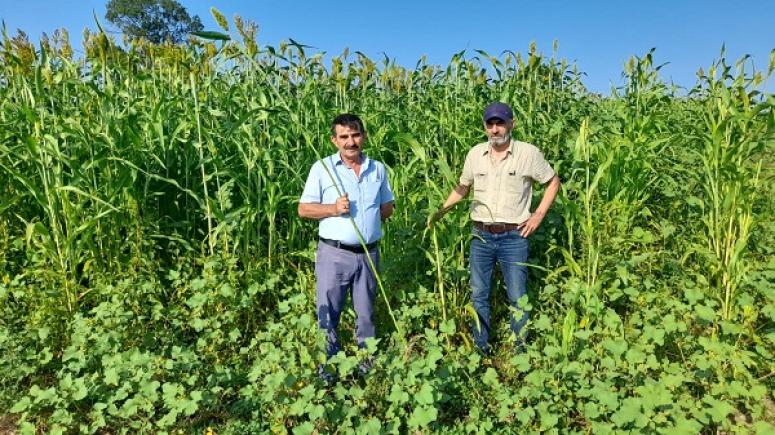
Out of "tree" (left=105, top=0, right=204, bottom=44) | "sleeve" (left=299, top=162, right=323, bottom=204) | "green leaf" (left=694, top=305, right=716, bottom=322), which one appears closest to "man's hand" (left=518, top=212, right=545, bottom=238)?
"green leaf" (left=694, top=305, right=716, bottom=322)

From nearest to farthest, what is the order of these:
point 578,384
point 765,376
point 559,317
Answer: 1. point 578,384
2. point 765,376
3. point 559,317

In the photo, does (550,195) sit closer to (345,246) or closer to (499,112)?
(499,112)

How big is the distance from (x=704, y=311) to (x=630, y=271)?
834 millimetres

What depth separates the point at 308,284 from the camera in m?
3.30

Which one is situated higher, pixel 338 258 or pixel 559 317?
pixel 338 258

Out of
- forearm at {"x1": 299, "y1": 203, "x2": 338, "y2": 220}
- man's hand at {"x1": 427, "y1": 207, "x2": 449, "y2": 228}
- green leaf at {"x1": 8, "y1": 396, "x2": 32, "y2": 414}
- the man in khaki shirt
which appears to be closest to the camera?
green leaf at {"x1": 8, "y1": 396, "x2": 32, "y2": 414}

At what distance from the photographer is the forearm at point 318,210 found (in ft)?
8.16

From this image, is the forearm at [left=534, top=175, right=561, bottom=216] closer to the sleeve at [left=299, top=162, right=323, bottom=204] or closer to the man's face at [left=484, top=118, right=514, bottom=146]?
the man's face at [left=484, top=118, right=514, bottom=146]

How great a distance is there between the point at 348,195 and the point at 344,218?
12 centimetres

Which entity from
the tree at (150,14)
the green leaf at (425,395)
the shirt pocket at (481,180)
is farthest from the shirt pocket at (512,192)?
the tree at (150,14)

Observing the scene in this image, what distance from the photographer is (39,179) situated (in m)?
3.43

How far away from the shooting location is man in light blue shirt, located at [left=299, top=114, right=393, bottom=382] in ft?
8.29

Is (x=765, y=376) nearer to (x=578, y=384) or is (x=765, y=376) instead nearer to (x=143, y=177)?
(x=578, y=384)

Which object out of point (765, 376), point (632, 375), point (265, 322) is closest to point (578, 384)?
point (632, 375)
